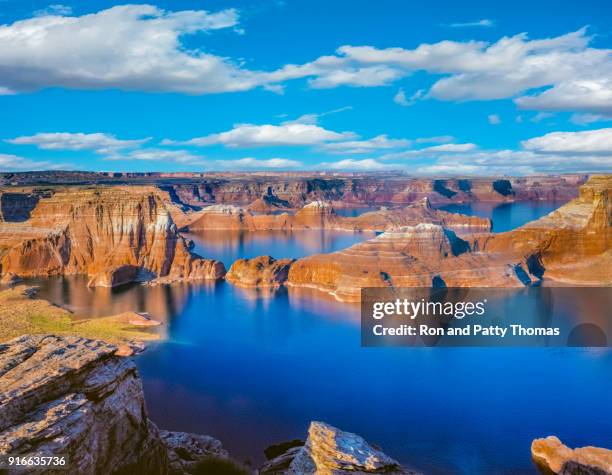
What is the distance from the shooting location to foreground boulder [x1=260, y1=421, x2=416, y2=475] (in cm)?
1681

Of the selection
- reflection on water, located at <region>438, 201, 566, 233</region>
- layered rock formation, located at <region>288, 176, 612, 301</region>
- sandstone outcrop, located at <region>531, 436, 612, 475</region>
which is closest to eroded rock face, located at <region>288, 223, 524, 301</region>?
layered rock formation, located at <region>288, 176, 612, 301</region>

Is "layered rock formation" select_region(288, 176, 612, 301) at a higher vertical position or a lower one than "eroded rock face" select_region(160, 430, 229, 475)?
higher

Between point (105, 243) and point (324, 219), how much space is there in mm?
64092

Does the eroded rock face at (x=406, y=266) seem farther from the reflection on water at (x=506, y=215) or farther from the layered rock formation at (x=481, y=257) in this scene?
the reflection on water at (x=506, y=215)

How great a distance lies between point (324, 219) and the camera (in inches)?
4828

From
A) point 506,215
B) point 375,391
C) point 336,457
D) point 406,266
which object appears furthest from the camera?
point 506,215

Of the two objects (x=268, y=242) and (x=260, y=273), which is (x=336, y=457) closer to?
(x=260, y=273)

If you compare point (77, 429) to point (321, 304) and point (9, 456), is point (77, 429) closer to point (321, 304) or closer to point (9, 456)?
point (9, 456)

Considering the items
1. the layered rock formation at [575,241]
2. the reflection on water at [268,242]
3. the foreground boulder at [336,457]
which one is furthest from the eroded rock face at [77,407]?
the reflection on water at [268,242]

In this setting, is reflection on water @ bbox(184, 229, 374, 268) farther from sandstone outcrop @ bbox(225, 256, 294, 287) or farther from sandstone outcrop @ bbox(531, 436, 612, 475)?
sandstone outcrop @ bbox(531, 436, 612, 475)

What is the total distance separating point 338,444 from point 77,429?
7.97m

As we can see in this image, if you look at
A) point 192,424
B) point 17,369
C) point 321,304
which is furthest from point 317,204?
point 17,369

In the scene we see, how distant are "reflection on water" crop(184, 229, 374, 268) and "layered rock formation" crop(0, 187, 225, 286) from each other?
498 inches

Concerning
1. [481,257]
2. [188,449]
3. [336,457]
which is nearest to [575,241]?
[481,257]
